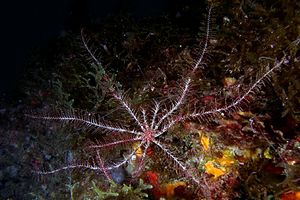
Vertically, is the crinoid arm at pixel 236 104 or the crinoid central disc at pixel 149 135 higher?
the crinoid arm at pixel 236 104

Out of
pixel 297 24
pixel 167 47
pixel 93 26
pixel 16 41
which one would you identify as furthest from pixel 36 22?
pixel 297 24

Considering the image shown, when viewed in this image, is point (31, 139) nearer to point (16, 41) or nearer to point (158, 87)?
point (158, 87)

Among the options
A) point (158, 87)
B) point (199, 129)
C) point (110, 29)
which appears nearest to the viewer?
point (199, 129)

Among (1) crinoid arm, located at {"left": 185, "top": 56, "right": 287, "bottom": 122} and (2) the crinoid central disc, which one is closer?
(1) crinoid arm, located at {"left": 185, "top": 56, "right": 287, "bottom": 122}

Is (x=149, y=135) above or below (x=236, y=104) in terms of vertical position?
below

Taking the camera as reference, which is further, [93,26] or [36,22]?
[36,22]

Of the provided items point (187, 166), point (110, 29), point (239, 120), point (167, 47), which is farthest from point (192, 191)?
point (110, 29)

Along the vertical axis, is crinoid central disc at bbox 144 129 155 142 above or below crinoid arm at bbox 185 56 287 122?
below

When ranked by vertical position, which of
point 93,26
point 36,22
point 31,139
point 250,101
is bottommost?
point 36,22

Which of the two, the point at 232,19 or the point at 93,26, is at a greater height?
the point at 232,19

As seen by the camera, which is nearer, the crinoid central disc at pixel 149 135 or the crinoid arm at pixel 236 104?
the crinoid arm at pixel 236 104

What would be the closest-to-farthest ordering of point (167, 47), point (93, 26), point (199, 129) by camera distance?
point (199, 129) → point (167, 47) → point (93, 26)
